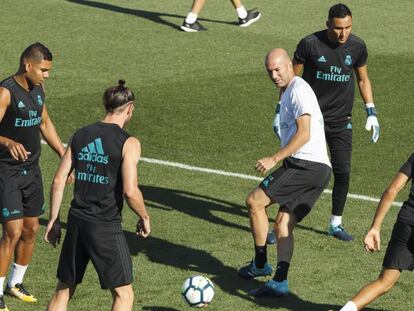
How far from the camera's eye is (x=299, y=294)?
38.8 ft

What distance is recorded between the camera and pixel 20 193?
454 inches

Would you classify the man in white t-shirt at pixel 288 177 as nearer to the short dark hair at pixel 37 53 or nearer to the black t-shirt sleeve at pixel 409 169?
the black t-shirt sleeve at pixel 409 169

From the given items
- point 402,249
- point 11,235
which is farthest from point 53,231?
point 402,249

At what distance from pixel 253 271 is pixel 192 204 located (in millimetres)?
2812

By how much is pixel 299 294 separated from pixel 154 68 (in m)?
10.3

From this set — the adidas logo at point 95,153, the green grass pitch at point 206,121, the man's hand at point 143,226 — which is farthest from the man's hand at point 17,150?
the man's hand at point 143,226

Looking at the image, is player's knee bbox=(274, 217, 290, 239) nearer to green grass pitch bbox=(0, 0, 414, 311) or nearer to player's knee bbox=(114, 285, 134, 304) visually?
green grass pitch bbox=(0, 0, 414, 311)

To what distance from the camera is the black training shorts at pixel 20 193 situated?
1134 cm

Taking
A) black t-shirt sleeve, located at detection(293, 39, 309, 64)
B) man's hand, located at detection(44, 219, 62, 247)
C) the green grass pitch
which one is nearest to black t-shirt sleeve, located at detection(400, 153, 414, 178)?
the green grass pitch

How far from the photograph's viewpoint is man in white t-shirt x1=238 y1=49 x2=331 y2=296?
11688mm

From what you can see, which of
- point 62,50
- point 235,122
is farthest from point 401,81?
point 62,50

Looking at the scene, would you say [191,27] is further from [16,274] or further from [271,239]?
[16,274]

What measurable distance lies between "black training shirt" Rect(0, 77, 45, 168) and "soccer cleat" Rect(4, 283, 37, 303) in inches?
50.9

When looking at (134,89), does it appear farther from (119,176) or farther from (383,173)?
(119,176)
